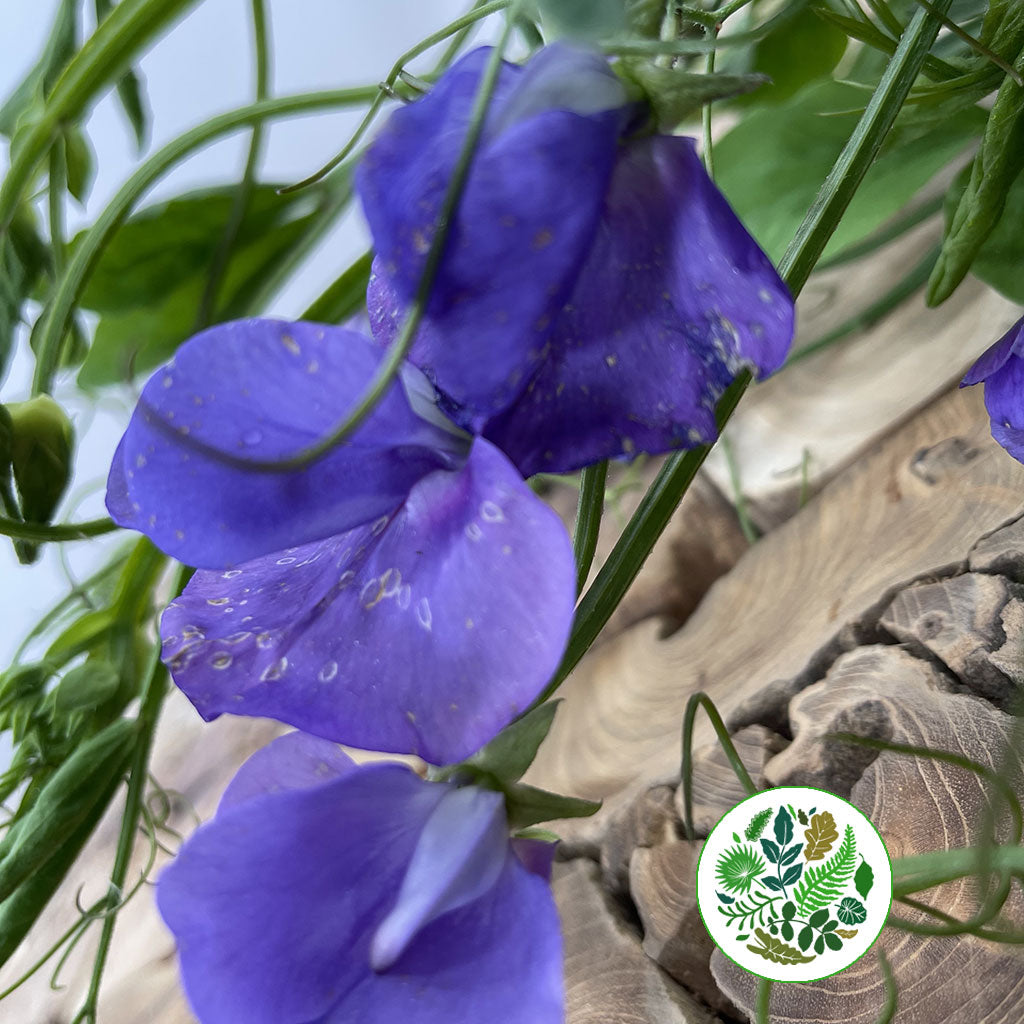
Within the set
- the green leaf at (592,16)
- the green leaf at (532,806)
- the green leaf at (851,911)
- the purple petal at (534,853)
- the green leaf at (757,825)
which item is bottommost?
the green leaf at (851,911)

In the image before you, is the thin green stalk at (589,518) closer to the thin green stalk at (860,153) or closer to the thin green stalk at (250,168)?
the thin green stalk at (860,153)

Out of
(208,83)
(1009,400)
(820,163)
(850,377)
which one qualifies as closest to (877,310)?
(850,377)

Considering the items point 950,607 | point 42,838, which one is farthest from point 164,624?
point 950,607

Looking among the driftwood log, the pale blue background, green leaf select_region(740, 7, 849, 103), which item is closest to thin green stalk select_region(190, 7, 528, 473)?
the driftwood log

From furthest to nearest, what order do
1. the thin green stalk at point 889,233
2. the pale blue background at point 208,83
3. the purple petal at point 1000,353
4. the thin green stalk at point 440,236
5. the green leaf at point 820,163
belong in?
1. the pale blue background at point 208,83
2. the thin green stalk at point 889,233
3. the green leaf at point 820,163
4. the purple petal at point 1000,353
5. the thin green stalk at point 440,236

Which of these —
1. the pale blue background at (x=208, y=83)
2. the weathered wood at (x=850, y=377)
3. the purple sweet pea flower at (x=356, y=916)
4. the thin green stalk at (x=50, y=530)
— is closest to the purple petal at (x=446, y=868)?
the purple sweet pea flower at (x=356, y=916)

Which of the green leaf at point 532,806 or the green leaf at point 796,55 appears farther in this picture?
the green leaf at point 796,55
